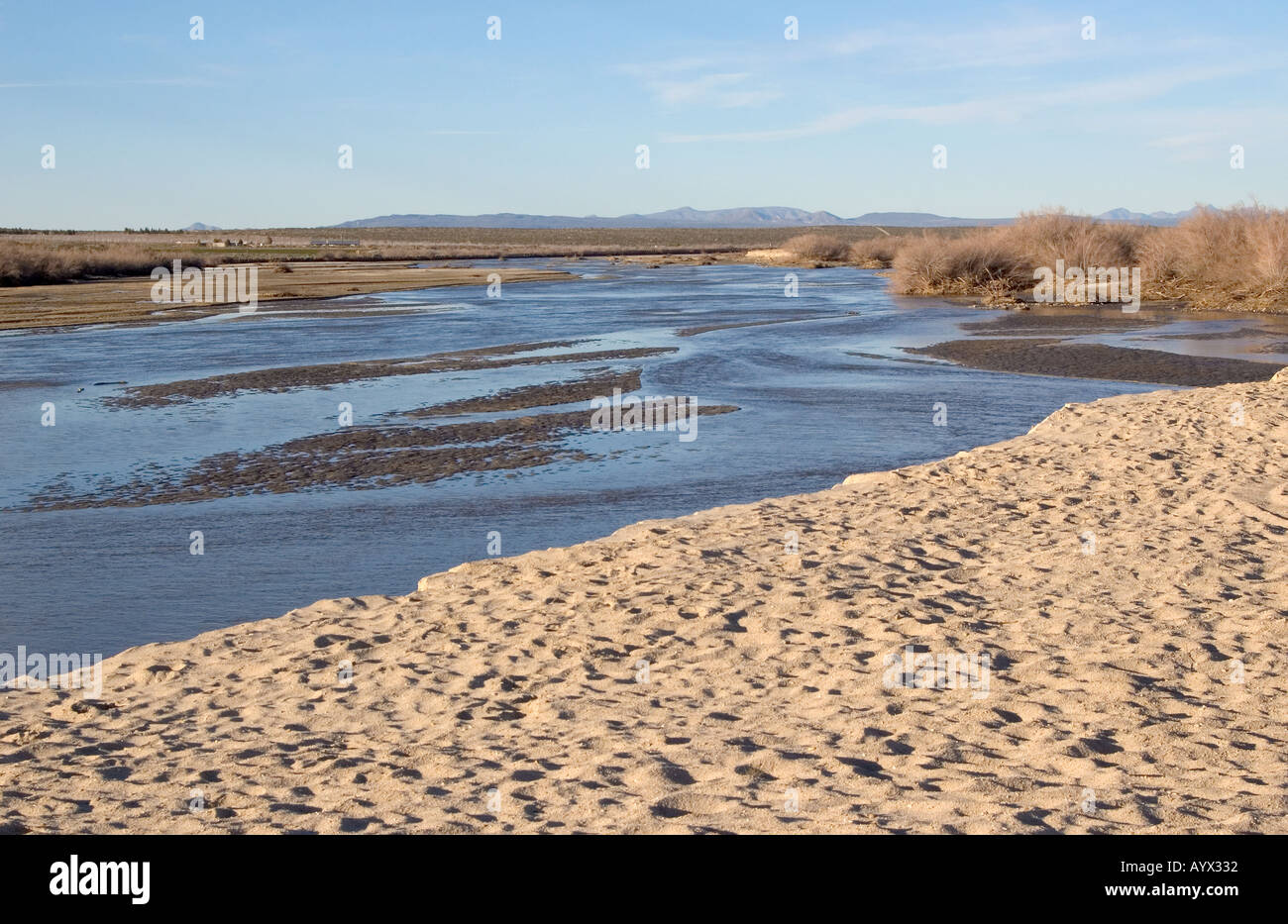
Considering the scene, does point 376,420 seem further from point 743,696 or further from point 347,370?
point 743,696

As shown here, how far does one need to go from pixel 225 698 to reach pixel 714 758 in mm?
2970

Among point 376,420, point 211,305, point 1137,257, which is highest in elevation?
point 1137,257

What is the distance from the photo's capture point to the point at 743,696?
684 centimetres

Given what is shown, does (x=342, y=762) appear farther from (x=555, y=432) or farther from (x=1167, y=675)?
(x=555, y=432)

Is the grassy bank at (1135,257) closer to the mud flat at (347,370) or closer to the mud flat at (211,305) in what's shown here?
the mud flat at (347,370)

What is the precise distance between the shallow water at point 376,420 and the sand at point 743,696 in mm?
1678

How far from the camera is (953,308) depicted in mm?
43781

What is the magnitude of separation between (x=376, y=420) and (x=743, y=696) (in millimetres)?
13330

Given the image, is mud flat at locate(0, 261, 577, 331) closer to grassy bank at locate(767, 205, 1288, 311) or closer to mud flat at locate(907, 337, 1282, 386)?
grassy bank at locate(767, 205, 1288, 311)

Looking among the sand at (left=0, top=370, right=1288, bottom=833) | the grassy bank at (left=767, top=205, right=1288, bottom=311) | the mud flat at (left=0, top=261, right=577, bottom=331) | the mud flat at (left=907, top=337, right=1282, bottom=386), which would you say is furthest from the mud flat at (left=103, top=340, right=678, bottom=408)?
the grassy bank at (left=767, top=205, right=1288, bottom=311)

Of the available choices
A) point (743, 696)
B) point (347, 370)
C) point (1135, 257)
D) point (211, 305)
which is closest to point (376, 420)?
point (347, 370)

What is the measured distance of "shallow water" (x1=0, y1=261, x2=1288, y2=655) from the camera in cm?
1059

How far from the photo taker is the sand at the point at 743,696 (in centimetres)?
538
